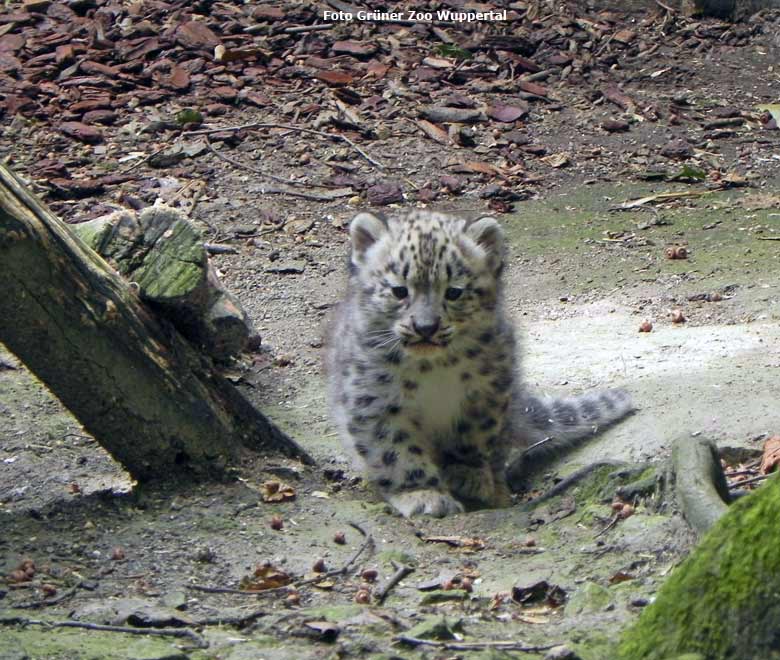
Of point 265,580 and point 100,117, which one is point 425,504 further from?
point 100,117

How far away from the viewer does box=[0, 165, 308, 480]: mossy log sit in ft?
18.8

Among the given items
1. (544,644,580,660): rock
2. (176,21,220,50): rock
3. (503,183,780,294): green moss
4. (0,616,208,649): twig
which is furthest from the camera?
(176,21,220,50): rock

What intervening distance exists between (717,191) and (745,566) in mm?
8191

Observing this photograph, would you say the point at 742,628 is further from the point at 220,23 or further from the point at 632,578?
the point at 220,23

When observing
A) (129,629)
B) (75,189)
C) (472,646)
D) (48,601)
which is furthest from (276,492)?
(75,189)

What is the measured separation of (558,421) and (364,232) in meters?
1.47

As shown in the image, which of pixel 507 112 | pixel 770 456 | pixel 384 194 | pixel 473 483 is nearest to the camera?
pixel 770 456

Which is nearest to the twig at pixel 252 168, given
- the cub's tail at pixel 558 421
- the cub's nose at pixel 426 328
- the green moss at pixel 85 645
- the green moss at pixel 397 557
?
the cub's tail at pixel 558 421

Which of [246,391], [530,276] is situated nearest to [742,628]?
[246,391]

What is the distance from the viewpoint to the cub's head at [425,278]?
6445 millimetres

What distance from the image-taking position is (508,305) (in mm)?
9266

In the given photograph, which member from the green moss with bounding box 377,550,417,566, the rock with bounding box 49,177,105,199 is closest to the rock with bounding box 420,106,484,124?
the rock with bounding box 49,177,105,199

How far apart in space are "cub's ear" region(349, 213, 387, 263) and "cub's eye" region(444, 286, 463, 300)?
547 millimetres

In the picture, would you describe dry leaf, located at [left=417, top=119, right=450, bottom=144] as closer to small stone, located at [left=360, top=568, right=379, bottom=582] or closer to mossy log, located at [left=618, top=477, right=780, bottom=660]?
small stone, located at [left=360, top=568, right=379, bottom=582]
